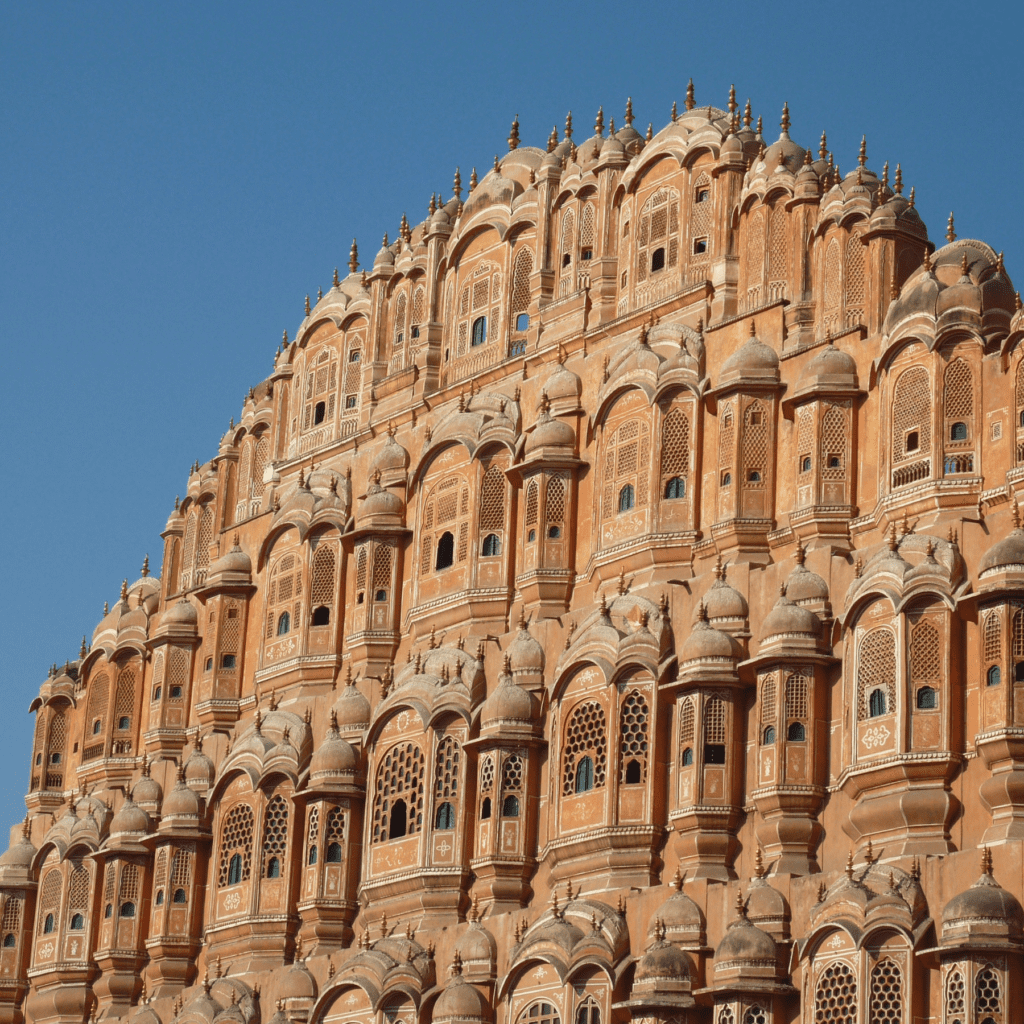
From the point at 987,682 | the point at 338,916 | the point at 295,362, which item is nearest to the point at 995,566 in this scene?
the point at 987,682

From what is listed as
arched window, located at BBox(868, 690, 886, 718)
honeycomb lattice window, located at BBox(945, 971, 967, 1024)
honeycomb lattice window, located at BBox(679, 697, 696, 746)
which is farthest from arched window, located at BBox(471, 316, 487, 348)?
honeycomb lattice window, located at BBox(945, 971, 967, 1024)

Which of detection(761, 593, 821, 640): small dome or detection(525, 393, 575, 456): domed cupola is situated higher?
detection(525, 393, 575, 456): domed cupola

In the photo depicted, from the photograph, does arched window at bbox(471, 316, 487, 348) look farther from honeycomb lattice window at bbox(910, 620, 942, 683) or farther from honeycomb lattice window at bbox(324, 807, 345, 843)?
honeycomb lattice window at bbox(910, 620, 942, 683)

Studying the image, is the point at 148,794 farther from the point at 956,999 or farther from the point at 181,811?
the point at 956,999

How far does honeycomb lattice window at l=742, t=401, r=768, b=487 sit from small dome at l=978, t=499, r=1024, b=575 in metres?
5.93

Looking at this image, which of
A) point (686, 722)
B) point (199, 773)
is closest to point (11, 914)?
point (199, 773)

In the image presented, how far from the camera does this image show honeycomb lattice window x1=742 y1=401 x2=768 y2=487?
41.4 meters

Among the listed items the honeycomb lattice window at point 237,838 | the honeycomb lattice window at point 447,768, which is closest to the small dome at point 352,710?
the honeycomb lattice window at point 237,838

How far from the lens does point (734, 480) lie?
41.4m

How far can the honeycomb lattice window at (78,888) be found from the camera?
1986 inches

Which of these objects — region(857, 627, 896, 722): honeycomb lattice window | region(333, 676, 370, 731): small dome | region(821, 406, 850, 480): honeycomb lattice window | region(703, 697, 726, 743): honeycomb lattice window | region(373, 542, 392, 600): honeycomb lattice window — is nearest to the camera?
region(857, 627, 896, 722): honeycomb lattice window

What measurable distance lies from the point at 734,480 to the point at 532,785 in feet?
19.1

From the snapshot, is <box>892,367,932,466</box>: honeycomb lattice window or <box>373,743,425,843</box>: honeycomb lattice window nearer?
<box>892,367,932,466</box>: honeycomb lattice window

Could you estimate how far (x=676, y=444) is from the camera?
4275 cm
